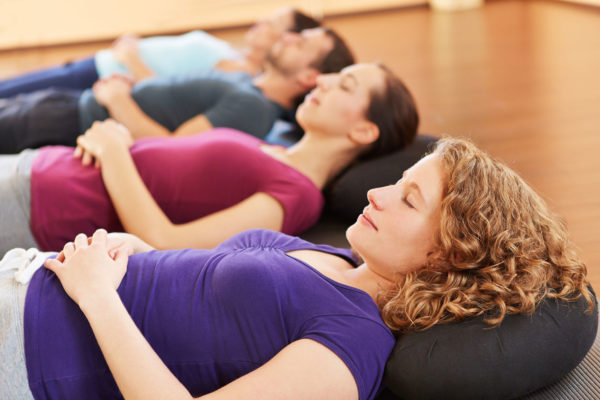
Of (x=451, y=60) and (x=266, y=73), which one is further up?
(x=266, y=73)

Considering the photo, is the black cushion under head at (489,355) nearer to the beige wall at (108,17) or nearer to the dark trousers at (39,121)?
the dark trousers at (39,121)

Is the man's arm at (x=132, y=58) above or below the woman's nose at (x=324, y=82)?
below

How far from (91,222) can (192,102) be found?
0.89 m

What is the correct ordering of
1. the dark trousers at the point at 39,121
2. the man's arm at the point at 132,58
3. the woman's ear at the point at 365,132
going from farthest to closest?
the man's arm at the point at 132,58, the dark trousers at the point at 39,121, the woman's ear at the point at 365,132

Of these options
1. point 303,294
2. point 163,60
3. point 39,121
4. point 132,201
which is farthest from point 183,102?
point 303,294

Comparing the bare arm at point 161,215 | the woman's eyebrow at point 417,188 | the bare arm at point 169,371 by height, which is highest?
the woman's eyebrow at point 417,188

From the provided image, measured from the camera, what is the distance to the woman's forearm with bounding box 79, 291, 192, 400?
3.76 feet

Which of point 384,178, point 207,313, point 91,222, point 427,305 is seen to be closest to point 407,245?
point 427,305

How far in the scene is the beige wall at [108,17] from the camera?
5766 mm

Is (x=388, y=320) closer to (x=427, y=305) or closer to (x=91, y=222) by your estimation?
(x=427, y=305)

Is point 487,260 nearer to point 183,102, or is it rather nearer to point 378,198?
point 378,198

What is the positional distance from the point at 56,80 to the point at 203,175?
5.02ft

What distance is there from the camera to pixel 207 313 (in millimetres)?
1297

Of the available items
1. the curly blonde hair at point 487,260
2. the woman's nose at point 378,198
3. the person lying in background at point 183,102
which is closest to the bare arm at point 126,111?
the person lying in background at point 183,102
